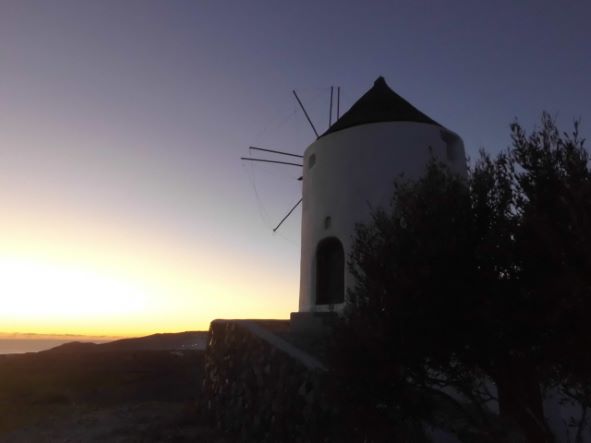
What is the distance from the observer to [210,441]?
10148 mm

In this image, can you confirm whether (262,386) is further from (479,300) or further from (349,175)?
(349,175)

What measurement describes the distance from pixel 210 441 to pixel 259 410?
4.87ft

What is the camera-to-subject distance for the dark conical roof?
545 inches

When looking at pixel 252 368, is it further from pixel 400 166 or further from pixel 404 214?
pixel 400 166

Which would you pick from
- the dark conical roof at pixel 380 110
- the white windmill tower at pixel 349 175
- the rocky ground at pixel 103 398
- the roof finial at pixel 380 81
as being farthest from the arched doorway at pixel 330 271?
the roof finial at pixel 380 81

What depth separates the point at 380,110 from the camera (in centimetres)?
1454

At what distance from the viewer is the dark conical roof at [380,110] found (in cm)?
1385

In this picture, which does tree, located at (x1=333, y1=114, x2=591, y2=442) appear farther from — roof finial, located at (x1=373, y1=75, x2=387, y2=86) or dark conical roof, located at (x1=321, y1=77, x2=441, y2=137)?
roof finial, located at (x1=373, y1=75, x2=387, y2=86)

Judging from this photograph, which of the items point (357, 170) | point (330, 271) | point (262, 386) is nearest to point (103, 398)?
point (262, 386)

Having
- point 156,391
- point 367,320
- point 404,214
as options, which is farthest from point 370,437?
point 156,391

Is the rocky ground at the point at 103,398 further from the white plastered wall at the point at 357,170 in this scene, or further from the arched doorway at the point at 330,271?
the white plastered wall at the point at 357,170

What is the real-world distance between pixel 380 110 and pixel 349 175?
281 cm

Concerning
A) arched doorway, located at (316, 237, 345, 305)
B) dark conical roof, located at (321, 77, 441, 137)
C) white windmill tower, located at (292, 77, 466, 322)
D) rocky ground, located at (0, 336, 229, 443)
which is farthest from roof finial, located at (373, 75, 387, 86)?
rocky ground, located at (0, 336, 229, 443)

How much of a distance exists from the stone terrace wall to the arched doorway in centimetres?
161
